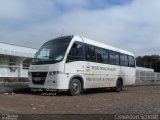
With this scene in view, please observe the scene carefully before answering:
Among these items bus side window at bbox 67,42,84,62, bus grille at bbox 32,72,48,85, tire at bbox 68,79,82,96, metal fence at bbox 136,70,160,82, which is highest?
bus side window at bbox 67,42,84,62

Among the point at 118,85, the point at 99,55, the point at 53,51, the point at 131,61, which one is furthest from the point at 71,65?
the point at 131,61

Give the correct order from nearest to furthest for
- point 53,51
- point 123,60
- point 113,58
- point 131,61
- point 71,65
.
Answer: point 71,65
point 53,51
point 113,58
point 123,60
point 131,61

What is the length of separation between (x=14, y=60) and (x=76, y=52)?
22.8m

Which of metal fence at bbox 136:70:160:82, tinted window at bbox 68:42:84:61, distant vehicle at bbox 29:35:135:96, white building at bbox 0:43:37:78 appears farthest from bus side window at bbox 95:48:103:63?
metal fence at bbox 136:70:160:82

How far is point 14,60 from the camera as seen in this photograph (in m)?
38.8

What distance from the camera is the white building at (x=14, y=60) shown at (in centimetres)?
3581

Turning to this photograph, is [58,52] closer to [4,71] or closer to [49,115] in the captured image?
[49,115]

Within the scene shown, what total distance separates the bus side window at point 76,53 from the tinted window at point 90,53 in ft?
1.75

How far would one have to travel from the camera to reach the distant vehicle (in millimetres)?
16344

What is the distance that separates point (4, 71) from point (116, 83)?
16.8m

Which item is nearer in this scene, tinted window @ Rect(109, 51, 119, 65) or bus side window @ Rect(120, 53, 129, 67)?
tinted window @ Rect(109, 51, 119, 65)

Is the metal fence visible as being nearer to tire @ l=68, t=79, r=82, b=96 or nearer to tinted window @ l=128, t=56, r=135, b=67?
tinted window @ l=128, t=56, r=135, b=67

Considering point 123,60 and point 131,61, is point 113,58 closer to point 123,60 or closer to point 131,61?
point 123,60

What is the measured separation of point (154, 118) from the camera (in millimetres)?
9172
